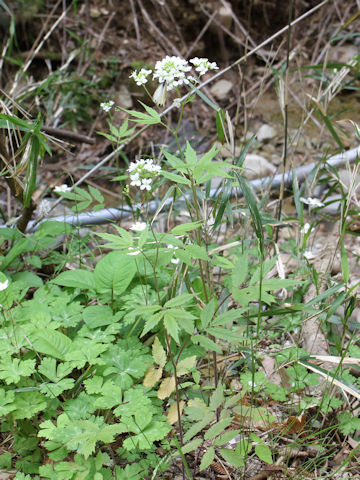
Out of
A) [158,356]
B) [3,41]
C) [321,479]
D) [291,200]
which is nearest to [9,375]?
[158,356]

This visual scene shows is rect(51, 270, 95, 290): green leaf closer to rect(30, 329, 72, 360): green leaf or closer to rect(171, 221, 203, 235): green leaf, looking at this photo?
rect(30, 329, 72, 360): green leaf

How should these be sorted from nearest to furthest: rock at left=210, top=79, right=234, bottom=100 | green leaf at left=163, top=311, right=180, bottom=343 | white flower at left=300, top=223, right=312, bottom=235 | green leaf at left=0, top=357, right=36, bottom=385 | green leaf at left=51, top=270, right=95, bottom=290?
green leaf at left=163, top=311, right=180, bottom=343 → green leaf at left=0, top=357, right=36, bottom=385 → green leaf at left=51, top=270, right=95, bottom=290 → white flower at left=300, top=223, right=312, bottom=235 → rock at left=210, top=79, right=234, bottom=100

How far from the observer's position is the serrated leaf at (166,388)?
1339 millimetres

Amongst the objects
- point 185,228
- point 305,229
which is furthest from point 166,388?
point 305,229

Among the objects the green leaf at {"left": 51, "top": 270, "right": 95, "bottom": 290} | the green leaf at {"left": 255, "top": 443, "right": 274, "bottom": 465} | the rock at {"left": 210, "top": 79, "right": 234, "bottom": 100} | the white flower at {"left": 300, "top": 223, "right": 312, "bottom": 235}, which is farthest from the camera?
the rock at {"left": 210, "top": 79, "right": 234, "bottom": 100}

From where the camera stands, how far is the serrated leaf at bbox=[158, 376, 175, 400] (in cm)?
134

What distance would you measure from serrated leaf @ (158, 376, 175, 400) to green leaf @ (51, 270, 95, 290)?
0.47 m

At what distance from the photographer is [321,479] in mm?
1248

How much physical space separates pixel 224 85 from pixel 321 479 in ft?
11.9

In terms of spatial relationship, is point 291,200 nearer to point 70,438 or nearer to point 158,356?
point 158,356

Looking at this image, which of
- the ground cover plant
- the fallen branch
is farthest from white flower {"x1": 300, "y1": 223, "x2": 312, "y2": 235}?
the fallen branch

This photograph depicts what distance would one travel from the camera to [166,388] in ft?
4.46

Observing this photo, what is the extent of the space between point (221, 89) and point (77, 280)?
120 inches

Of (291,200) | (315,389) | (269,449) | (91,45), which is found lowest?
(291,200)
